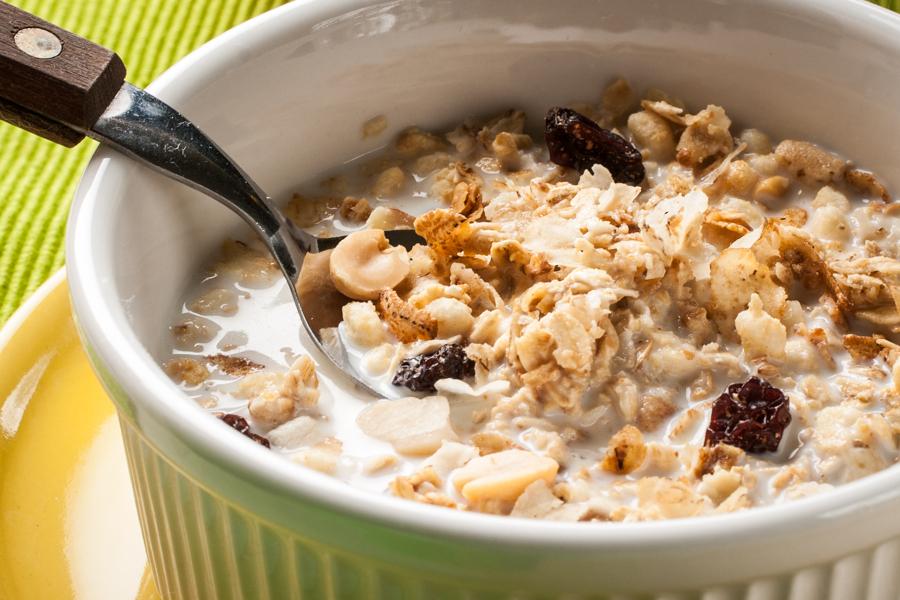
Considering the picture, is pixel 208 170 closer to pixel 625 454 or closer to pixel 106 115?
A: pixel 106 115

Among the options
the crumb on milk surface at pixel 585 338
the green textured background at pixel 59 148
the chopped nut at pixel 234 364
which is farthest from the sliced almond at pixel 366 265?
the green textured background at pixel 59 148

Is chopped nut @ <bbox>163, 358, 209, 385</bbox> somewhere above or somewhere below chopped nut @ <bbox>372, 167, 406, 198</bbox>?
below

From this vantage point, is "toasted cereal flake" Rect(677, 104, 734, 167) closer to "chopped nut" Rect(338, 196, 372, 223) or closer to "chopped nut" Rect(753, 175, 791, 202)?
"chopped nut" Rect(753, 175, 791, 202)

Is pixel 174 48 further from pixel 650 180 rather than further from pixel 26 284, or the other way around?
pixel 650 180

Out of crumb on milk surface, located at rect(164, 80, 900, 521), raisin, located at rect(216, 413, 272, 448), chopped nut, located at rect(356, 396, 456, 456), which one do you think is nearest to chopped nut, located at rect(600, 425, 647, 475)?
crumb on milk surface, located at rect(164, 80, 900, 521)

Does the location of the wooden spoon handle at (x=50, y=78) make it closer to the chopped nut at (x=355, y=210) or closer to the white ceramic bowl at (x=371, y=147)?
the white ceramic bowl at (x=371, y=147)

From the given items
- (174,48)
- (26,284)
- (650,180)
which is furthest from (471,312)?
(174,48)

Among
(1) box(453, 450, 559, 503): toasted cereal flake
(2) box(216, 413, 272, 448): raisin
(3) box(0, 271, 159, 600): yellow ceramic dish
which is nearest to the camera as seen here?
(1) box(453, 450, 559, 503): toasted cereal flake
